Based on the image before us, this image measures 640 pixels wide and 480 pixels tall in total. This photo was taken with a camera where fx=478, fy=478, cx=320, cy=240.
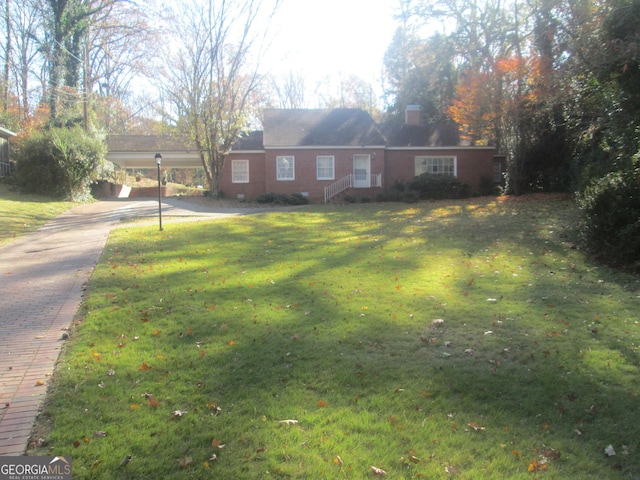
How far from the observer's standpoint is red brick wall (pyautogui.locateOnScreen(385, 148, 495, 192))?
2906cm

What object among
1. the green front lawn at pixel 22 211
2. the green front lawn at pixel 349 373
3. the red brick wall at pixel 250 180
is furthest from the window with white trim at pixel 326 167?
the green front lawn at pixel 349 373

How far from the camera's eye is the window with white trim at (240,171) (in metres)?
28.6

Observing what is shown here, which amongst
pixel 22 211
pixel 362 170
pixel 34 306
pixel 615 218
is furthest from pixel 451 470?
pixel 362 170

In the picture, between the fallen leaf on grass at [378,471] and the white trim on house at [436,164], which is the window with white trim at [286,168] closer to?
the white trim on house at [436,164]

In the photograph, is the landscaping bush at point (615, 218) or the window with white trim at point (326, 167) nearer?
the landscaping bush at point (615, 218)

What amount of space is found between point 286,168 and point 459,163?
10.7 metres

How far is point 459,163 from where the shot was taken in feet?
96.8

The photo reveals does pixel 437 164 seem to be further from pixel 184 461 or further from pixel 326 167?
pixel 184 461

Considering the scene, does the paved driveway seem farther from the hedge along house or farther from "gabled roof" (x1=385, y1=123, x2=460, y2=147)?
"gabled roof" (x1=385, y1=123, x2=460, y2=147)

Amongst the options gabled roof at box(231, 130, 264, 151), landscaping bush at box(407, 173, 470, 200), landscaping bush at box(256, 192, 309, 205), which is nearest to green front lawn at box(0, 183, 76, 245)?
landscaping bush at box(256, 192, 309, 205)

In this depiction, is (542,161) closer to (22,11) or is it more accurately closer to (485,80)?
(485,80)

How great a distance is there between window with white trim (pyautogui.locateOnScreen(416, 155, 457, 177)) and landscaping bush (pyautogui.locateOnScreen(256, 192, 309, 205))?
8021 mm

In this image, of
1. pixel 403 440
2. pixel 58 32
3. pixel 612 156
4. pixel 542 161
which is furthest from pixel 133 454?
pixel 58 32

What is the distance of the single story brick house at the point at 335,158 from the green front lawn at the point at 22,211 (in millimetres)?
9679
